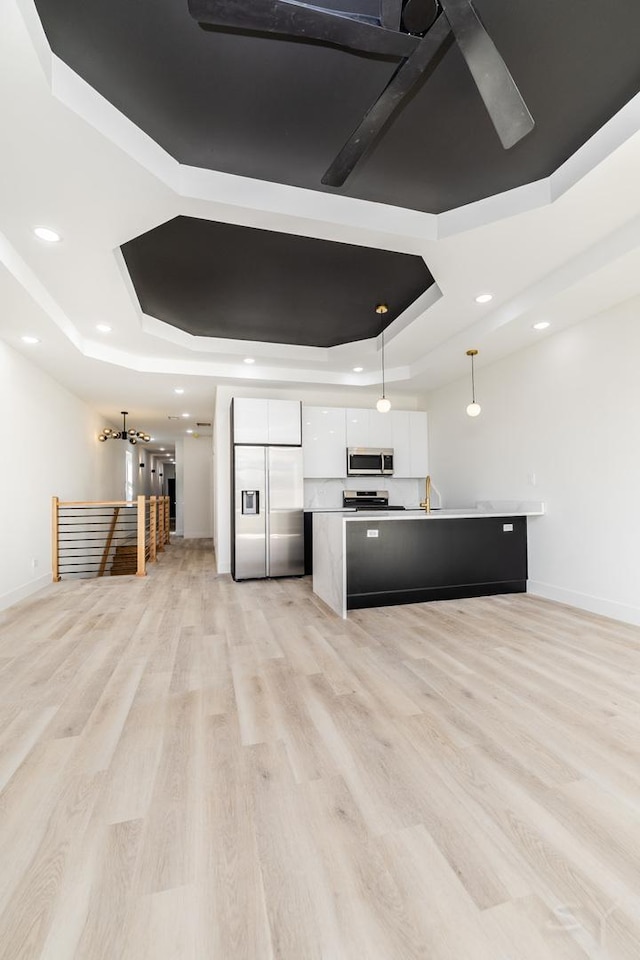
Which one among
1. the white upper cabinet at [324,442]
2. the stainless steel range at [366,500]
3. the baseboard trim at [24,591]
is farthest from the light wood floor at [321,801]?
the stainless steel range at [366,500]

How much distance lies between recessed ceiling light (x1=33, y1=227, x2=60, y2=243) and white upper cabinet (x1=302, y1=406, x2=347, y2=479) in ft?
12.5

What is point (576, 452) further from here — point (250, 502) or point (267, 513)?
point (250, 502)

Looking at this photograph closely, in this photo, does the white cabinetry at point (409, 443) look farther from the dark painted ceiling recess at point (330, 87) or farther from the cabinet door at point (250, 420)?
the dark painted ceiling recess at point (330, 87)

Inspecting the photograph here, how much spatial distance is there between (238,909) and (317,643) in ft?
6.71

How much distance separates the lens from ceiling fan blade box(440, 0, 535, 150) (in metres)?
1.40

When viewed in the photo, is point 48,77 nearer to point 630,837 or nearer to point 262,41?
point 262,41

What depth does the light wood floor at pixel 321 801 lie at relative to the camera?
1.07 meters

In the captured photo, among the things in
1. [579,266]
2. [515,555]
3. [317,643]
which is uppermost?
[579,266]

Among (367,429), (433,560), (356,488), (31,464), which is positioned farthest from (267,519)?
(31,464)

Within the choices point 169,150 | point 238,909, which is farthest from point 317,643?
point 169,150

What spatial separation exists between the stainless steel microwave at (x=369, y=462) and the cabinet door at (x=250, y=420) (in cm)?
137

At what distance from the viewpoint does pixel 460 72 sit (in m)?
1.90

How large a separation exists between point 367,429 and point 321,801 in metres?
5.37

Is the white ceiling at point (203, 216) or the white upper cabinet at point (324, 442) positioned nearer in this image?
the white ceiling at point (203, 216)
